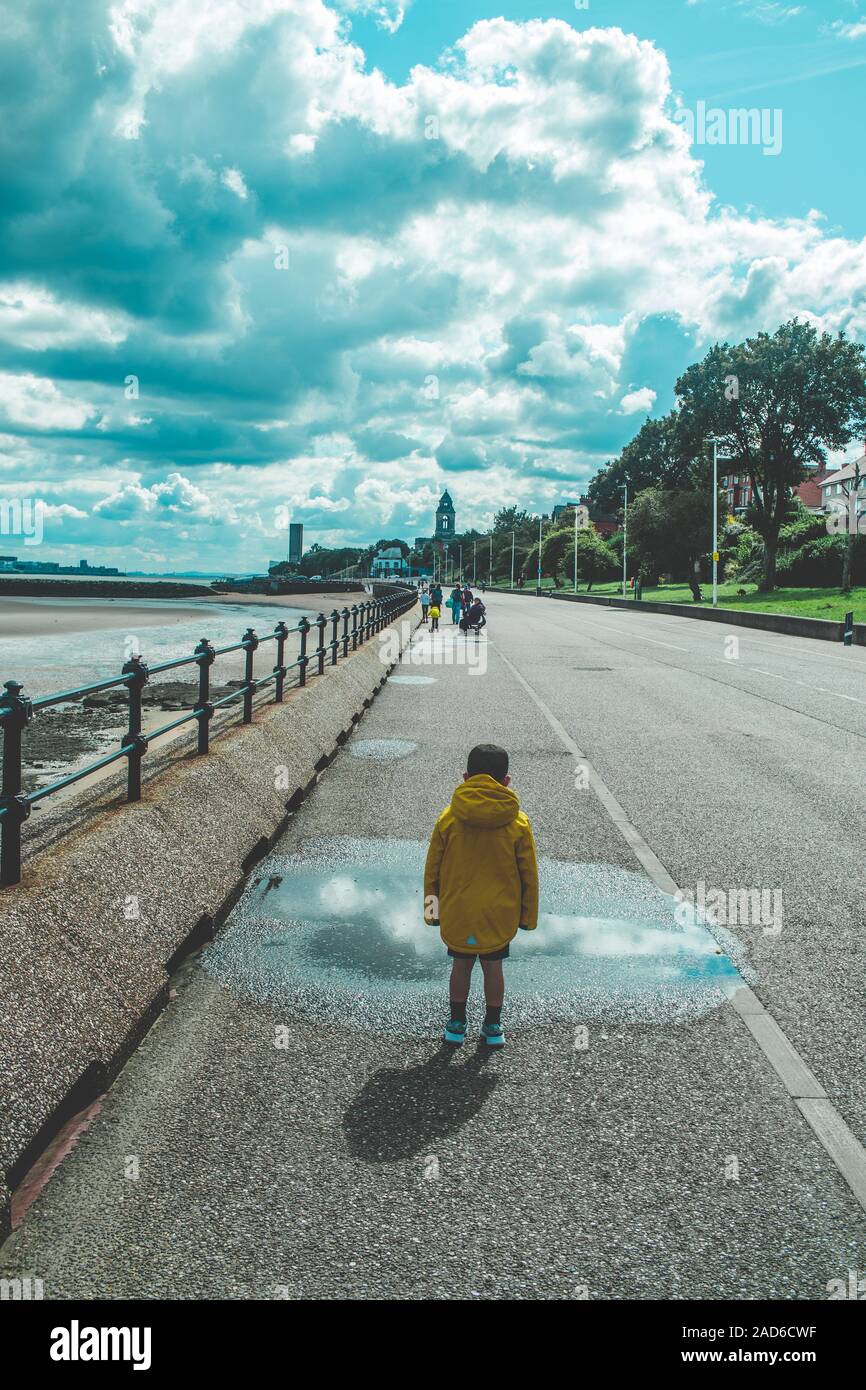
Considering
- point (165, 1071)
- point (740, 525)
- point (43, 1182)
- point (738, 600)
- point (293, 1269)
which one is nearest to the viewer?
point (293, 1269)

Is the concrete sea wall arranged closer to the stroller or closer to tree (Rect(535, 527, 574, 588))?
the stroller

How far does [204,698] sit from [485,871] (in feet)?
13.9

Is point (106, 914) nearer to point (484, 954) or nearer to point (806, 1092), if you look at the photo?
point (484, 954)

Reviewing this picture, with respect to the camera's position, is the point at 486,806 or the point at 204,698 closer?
the point at 486,806

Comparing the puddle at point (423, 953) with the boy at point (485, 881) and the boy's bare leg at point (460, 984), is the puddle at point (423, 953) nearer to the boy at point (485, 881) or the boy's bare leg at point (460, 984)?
the boy's bare leg at point (460, 984)

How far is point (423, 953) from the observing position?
19.4 feet

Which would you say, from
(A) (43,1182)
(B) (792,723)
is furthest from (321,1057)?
(B) (792,723)

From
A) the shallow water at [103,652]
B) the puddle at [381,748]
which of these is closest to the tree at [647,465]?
the shallow water at [103,652]

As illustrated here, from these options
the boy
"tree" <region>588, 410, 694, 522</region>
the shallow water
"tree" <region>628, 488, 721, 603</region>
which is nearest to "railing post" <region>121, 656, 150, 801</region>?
the boy

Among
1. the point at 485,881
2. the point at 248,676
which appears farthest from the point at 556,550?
the point at 485,881
